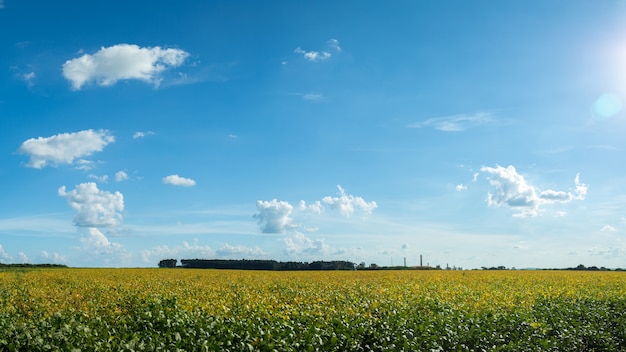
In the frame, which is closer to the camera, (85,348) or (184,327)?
(85,348)

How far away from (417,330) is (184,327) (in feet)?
18.3

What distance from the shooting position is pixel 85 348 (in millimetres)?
10164

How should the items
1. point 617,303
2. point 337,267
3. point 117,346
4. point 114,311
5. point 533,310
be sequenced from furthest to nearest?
point 337,267, point 617,303, point 533,310, point 114,311, point 117,346

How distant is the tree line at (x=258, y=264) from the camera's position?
3086 inches

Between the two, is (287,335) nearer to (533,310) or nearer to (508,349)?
(508,349)

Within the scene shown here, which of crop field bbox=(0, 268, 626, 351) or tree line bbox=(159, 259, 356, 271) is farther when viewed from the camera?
tree line bbox=(159, 259, 356, 271)

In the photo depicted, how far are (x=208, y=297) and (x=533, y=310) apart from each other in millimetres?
11493

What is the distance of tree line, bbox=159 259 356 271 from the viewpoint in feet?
257

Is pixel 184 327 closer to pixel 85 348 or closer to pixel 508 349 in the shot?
pixel 85 348

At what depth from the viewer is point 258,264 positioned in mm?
80812

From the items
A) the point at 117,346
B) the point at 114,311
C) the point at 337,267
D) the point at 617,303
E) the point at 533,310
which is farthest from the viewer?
the point at 337,267

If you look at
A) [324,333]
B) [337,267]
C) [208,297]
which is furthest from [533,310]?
[337,267]

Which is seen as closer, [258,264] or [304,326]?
[304,326]

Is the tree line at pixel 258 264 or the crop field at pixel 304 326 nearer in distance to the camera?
the crop field at pixel 304 326
